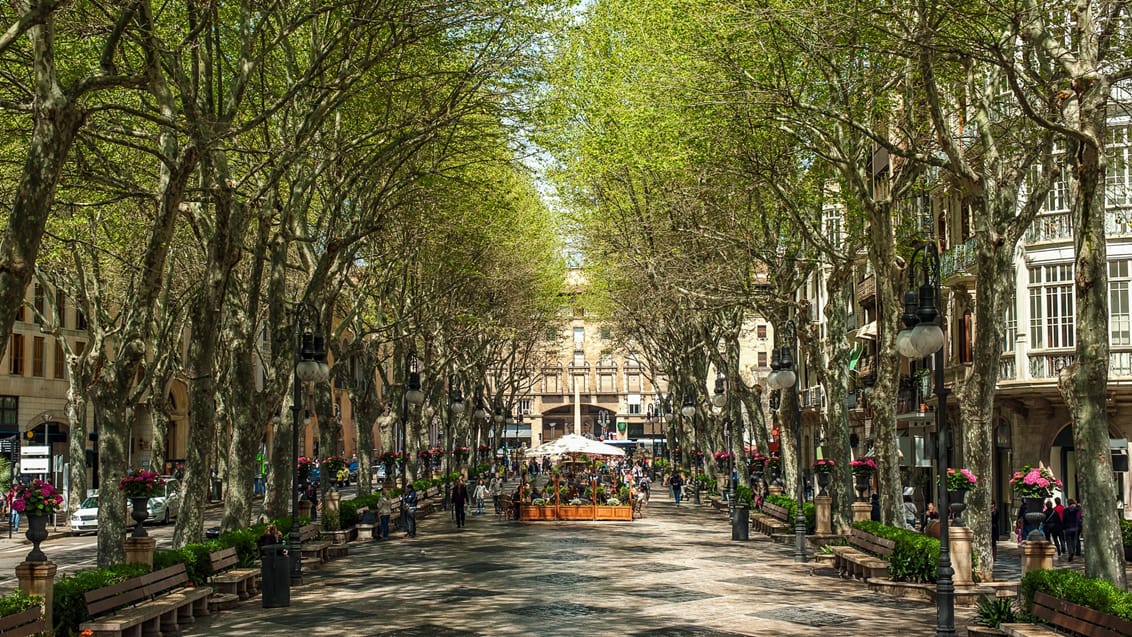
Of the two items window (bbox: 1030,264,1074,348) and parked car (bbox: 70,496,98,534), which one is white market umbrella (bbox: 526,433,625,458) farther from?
window (bbox: 1030,264,1074,348)

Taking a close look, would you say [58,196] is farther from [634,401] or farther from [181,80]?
[634,401]

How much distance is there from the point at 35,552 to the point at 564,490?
118ft

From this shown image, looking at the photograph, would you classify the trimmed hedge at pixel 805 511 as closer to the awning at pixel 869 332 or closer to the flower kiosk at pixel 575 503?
the flower kiosk at pixel 575 503

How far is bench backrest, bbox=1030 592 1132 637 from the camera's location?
1390 cm

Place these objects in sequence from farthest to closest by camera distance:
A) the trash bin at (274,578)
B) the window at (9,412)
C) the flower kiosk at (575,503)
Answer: the window at (9,412)
the flower kiosk at (575,503)
the trash bin at (274,578)

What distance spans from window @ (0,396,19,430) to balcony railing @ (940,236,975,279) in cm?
3989

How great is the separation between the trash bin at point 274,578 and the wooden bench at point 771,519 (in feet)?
58.5

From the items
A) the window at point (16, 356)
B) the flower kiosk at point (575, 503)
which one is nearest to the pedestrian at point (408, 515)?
the flower kiosk at point (575, 503)

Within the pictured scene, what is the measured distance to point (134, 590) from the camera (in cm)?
1862

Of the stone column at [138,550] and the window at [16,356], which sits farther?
the window at [16,356]

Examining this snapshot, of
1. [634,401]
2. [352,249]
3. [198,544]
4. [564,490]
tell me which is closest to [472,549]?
[352,249]

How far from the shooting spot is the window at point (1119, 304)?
114 feet

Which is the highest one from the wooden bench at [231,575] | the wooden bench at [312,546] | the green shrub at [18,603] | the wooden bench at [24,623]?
the green shrub at [18,603]

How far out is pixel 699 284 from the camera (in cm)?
3716
